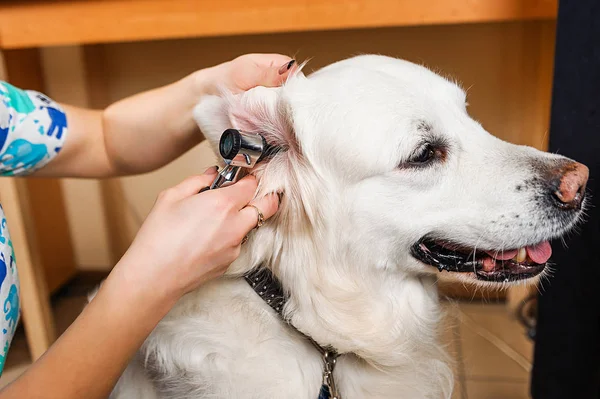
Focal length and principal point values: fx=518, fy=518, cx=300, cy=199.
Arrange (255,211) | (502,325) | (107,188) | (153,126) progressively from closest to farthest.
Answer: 1. (255,211)
2. (153,126)
3. (502,325)
4. (107,188)

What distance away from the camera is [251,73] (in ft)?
3.09

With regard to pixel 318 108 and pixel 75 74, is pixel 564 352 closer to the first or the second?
pixel 318 108

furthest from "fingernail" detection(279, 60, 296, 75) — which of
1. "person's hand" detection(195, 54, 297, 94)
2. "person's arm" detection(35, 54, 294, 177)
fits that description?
"person's arm" detection(35, 54, 294, 177)

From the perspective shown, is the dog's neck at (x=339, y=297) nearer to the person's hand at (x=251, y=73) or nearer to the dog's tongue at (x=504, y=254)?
the dog's tongue at (x=504, y=254)

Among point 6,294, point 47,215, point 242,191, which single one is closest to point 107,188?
point 47,215

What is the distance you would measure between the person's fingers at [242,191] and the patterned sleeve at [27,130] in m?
0.45

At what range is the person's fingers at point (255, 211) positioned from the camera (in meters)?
0.72

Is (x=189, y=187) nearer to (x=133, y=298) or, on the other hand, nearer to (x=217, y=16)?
(x=133, y=298)

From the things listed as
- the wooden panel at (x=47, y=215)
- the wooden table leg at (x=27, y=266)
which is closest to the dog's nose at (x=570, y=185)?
the wooden table leg at (x=27, y=266)

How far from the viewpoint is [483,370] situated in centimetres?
166

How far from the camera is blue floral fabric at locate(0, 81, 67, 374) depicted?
0.84m

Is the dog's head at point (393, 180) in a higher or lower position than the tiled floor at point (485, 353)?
higher

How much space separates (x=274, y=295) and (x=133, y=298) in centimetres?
27

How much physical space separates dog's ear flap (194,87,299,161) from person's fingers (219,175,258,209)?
86 mm
